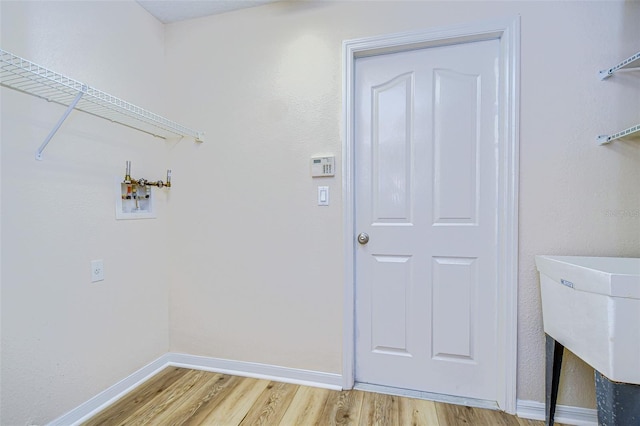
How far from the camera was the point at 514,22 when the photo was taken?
4.88 ft

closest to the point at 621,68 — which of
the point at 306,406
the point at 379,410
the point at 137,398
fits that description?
the point at 379,410

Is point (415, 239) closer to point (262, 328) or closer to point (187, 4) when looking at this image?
point (262, 328)

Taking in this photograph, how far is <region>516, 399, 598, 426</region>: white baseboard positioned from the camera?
1436mm

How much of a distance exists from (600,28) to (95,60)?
2.64 metres

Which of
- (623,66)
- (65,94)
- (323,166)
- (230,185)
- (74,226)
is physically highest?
(623,66)

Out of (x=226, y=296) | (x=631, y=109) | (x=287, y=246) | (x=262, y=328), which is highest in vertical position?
(x=631, y=109)

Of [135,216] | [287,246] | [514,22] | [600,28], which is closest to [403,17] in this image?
[514,22]

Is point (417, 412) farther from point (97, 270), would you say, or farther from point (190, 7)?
point (190, 7)

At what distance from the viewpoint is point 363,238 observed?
5.80 feet

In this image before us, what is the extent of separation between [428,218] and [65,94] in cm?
197

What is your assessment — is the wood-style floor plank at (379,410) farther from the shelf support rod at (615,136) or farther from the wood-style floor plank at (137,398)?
the shelf support rod at (615,136)

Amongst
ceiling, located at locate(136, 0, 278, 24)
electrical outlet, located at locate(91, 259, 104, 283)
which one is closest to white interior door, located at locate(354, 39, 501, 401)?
ceiling, located at locate(136, 0, 278, 24)

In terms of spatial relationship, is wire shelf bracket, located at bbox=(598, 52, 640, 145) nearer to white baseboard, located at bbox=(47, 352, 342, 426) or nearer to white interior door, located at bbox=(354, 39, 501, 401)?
white interior door, located at bbox=(354, 39, 501, 401)

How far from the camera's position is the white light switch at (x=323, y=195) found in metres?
1.78
